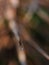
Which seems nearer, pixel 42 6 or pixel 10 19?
pixel 10 19

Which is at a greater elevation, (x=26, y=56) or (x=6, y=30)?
(x=6, y=30)

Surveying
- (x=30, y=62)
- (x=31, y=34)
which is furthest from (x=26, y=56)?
(x=31, y=34)

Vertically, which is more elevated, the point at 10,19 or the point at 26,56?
the point at 10,19

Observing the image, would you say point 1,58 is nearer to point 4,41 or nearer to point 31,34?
point 4,41

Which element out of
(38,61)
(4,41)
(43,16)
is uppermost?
(43,16)

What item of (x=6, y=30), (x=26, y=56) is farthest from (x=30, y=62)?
(x=6, y=30)

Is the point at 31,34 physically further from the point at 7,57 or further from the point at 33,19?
the point at 7,57
